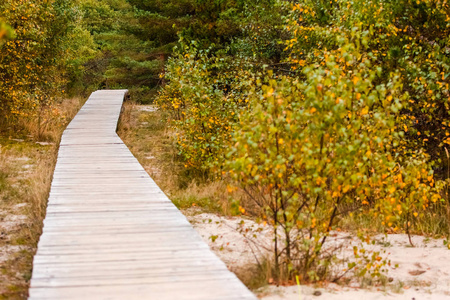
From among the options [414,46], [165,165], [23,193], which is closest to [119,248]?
[23,193]

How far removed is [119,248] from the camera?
428 centimetres

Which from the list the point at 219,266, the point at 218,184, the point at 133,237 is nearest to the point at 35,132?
the point at 218,184

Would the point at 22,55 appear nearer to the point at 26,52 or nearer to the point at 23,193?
the point at 26,52

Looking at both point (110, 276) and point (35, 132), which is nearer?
point (110, 276)

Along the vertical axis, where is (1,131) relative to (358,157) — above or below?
below

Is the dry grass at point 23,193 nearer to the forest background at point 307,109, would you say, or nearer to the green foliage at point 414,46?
the forest background at point 307,109

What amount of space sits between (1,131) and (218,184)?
7374 millimetres

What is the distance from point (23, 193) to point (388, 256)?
18.8 feet

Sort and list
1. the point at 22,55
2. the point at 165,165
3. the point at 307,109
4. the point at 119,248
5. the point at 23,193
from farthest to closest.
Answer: the point at 22,55 → the point at 165,165 → the point at 23,193 → the point at 307,109 → the point at 119,248

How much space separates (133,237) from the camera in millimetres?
4543

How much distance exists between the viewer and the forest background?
15.2 ft

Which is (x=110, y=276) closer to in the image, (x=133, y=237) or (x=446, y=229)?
(x=133, y=237)

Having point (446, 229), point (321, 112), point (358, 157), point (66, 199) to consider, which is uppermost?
point (321, 112)

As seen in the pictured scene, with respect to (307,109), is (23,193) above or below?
below
